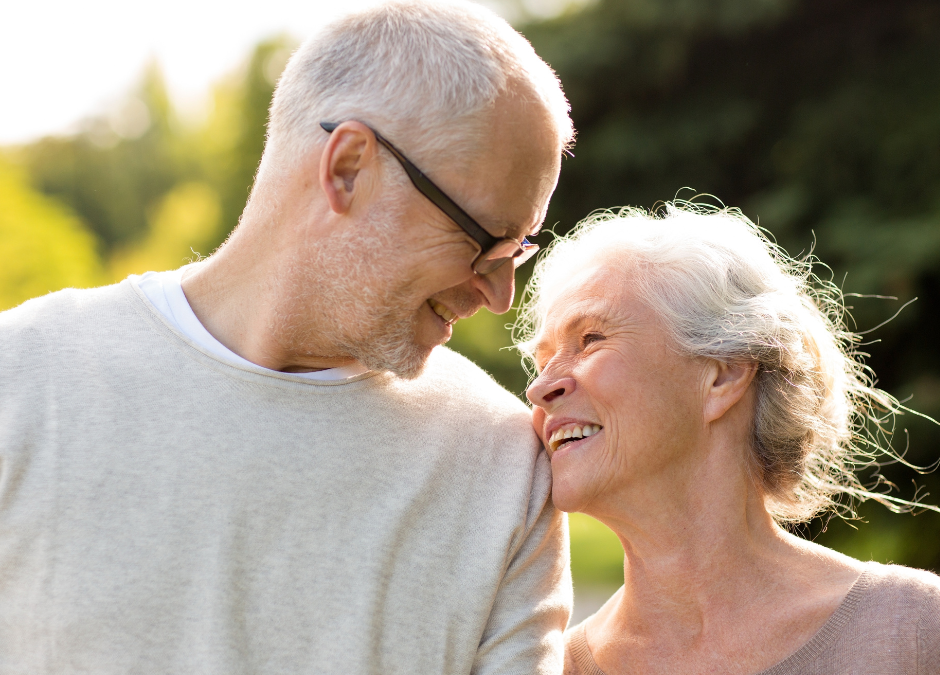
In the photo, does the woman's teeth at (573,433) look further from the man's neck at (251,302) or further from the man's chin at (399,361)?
the man's neck at (251,302)

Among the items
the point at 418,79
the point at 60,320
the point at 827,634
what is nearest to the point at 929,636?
the point at 827,634

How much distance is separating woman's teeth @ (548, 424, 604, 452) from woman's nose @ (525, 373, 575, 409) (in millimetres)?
80

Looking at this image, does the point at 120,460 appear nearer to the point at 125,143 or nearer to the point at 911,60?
the point at 911,60

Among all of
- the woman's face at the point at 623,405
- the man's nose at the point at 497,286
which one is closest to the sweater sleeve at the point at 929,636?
the woman's face at the point at 623,405

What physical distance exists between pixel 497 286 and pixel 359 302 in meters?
0.35

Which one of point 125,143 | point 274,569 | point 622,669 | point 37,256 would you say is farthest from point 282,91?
point 125,143

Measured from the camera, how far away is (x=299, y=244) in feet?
6.84

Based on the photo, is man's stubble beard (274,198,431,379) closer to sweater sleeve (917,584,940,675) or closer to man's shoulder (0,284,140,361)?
man's shoulder (0,284,140,361)

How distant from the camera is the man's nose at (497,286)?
2166 millimetres

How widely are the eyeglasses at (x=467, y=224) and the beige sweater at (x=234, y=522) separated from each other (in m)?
0.41

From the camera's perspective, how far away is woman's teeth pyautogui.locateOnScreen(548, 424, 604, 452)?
92.3 inches

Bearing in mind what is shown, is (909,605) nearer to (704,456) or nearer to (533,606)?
(704,456)

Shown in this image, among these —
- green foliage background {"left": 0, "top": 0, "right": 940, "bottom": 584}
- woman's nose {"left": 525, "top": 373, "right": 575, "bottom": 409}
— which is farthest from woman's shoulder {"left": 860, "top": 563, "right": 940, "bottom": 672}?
green foliage background {"left": 0, "top": 0, "right": 940, "bottom": 584}

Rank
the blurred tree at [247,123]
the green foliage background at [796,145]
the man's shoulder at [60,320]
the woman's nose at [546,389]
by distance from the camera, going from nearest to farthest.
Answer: the man's shoulder at [60,320] < the woman's nose at [546,389] < the green foliage background at [796,145] < the blurred tree at [247,123]
